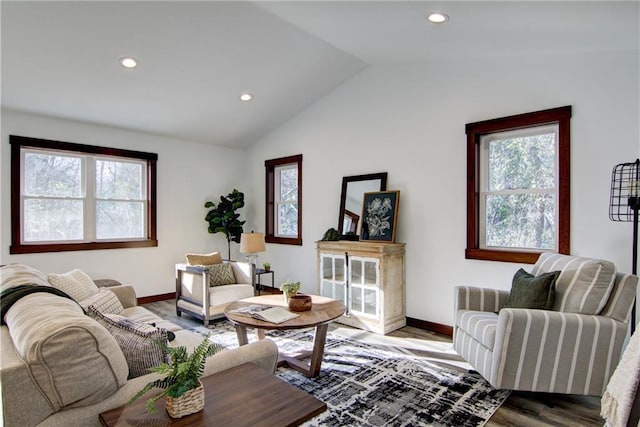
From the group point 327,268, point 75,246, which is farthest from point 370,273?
point 75,246

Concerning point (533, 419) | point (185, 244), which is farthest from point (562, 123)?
point (185, 244)

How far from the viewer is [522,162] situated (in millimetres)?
3564

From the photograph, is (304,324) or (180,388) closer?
(180,388)

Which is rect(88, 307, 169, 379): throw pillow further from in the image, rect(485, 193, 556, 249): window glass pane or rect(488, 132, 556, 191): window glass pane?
rect(488, 132, 556, 191): window glass pane

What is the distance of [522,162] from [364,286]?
207 cm

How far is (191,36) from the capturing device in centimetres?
349

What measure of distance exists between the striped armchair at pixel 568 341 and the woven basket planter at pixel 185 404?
2.01m

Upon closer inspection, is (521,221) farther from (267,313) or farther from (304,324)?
(267,313)

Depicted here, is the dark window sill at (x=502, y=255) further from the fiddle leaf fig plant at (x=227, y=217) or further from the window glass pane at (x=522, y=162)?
the fiddle leaf fig plant at (x=227, y=217)

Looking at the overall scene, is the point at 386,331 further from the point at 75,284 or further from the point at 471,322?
the point at 75,284

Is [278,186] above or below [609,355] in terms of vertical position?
above

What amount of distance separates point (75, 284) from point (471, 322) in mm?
3124

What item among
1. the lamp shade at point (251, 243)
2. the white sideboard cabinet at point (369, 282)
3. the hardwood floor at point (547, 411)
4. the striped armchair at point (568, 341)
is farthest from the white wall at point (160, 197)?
the hardwood floor at point (547, 411)

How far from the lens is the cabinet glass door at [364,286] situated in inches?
159
